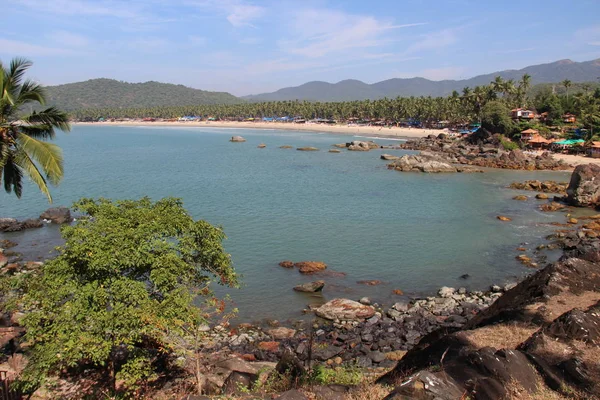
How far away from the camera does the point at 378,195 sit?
156 feet

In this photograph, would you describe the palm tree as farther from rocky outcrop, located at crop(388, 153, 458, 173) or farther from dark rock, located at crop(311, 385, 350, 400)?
rocky outcrop, located at crop(388, 153, 458, 173)

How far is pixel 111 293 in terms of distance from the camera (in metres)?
10.6

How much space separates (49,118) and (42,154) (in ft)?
4.37

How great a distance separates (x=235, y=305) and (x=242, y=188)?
31.0 meters

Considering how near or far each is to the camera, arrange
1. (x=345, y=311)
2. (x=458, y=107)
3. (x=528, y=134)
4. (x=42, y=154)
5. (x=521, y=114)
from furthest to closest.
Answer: (x=458, y=107)
(x=521, y=114)
(x=528, y=134)
(x=345, y=311)
(x=42, y=154)

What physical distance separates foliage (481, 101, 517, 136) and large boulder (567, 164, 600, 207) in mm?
37708

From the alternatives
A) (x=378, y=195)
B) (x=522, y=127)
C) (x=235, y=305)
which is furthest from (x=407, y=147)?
(x=235, y=305)

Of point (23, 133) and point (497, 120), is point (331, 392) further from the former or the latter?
point (497, 120)

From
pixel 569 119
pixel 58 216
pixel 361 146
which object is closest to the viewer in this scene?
pixel 58 216

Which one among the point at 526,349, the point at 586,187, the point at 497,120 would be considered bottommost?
the point at 586,187

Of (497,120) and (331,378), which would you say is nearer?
(331,378)

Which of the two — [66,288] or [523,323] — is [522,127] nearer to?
A: [523,323]

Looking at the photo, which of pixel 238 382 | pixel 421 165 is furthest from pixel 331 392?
pixel 421 165

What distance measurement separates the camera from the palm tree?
11.2 m
